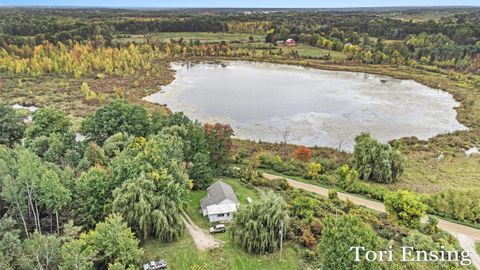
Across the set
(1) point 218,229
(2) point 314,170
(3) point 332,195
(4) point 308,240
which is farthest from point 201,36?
(4) point 308,240

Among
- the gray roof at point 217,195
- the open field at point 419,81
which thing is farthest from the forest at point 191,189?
the gray roof at point 217,195

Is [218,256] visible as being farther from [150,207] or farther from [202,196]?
[202,196]

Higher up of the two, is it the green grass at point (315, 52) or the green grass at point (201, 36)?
the green grass at point (201, 36)

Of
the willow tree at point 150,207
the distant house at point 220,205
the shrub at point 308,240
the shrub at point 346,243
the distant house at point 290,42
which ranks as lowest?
the shrub at point 308,240

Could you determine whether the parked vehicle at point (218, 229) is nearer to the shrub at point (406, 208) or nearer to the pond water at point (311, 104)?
the shrub at point (406, 208)

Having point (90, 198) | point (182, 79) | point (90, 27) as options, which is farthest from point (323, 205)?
point (90, 27)

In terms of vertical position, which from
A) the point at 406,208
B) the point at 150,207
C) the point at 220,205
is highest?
the point at 150,207

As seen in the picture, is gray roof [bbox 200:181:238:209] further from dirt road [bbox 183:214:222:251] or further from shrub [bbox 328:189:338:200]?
shrub [bbox 328:189:338:200]
